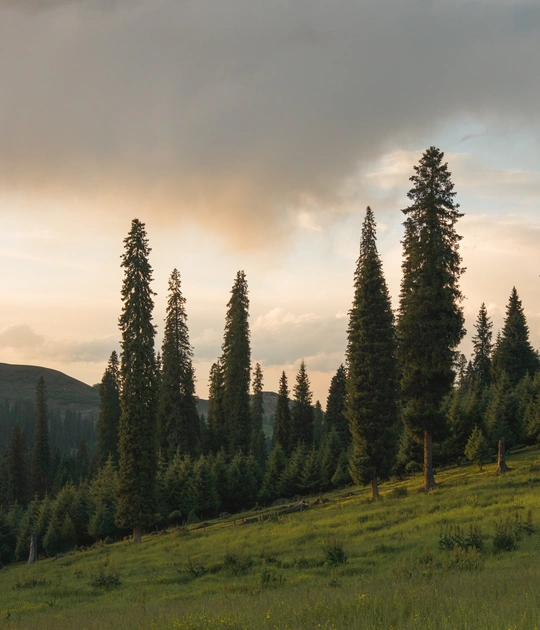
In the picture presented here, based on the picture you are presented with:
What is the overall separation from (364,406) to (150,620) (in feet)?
97.5

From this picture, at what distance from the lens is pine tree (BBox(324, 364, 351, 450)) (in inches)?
2862

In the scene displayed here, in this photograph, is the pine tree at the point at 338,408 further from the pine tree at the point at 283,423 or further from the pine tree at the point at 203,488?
the pine tree at the point at 203,488

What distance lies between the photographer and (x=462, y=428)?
173 ft

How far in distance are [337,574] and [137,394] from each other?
Answer: 27300mm

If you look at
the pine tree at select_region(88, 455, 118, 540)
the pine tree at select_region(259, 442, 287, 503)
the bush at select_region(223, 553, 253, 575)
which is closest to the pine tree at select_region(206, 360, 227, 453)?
the pine tree at select_region(259, 442, 287, 503)

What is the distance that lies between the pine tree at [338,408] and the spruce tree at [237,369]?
499 inches

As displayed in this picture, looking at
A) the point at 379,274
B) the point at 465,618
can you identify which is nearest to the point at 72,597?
the point at 465,618

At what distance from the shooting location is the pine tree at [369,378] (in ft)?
129

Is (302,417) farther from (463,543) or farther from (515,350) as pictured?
(463,543)

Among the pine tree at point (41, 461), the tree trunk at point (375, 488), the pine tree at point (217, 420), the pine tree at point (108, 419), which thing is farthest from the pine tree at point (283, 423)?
the tree trunk at point (375, 488)

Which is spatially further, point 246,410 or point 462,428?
point 246,410

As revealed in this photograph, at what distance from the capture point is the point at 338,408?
77000mm

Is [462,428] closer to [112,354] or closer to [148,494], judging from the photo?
[148,494]

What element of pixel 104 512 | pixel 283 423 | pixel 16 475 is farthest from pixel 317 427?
pixel 104 512
